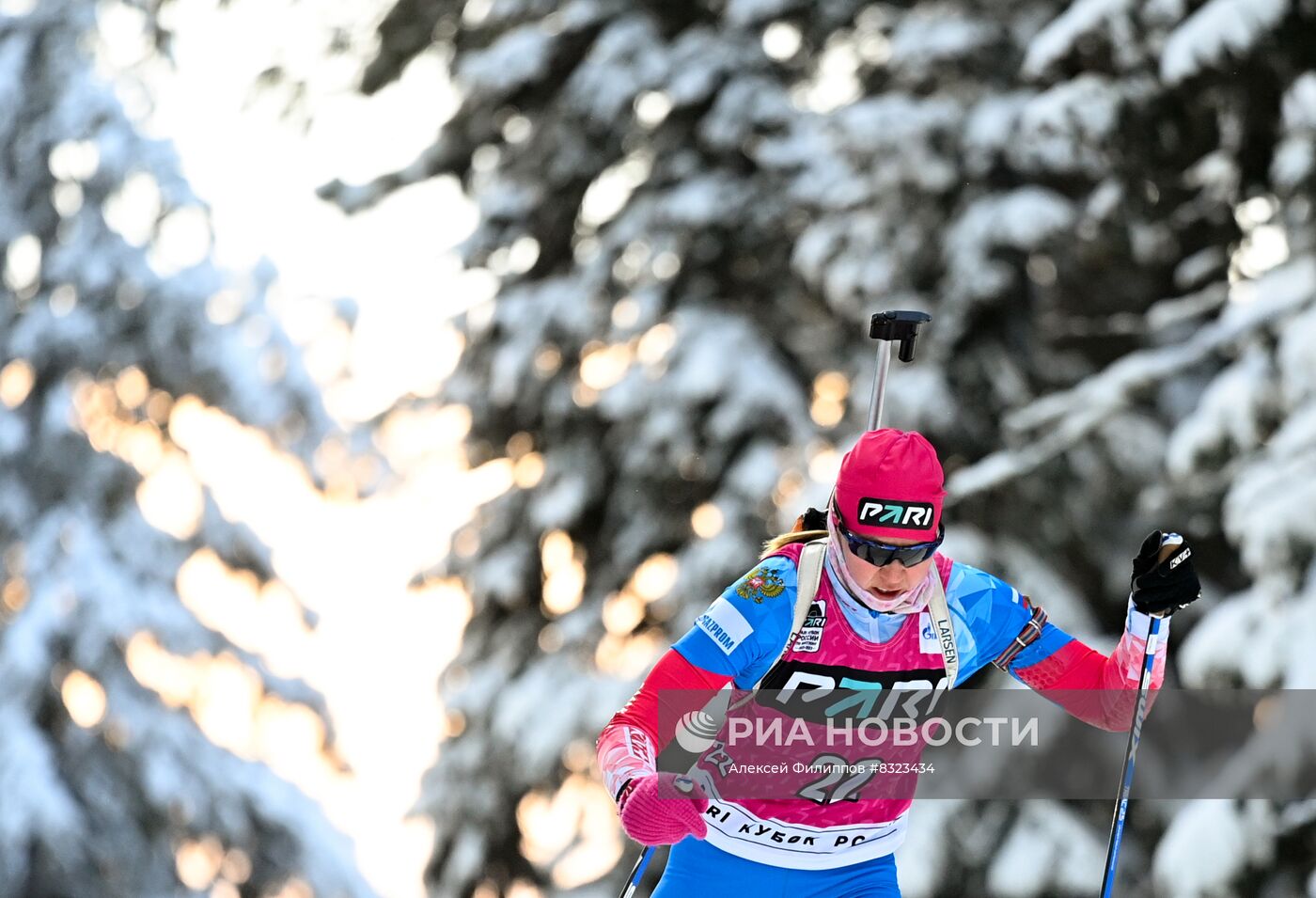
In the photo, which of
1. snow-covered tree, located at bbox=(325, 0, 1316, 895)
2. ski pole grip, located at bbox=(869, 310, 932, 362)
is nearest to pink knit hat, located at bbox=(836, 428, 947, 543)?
ski pole grip, located at bbox=(869, 310, 932, 362)

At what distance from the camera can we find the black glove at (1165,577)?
4066 mm

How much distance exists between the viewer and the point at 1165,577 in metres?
4.07

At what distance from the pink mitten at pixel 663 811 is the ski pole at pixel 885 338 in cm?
146

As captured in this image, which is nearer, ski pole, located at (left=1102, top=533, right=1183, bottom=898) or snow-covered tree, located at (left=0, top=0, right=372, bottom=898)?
ski pole, located at (left=1102, top=533, right=1183, bottom=898)

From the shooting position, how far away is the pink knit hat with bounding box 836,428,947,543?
3.93m

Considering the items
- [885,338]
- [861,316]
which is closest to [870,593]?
[885,338]

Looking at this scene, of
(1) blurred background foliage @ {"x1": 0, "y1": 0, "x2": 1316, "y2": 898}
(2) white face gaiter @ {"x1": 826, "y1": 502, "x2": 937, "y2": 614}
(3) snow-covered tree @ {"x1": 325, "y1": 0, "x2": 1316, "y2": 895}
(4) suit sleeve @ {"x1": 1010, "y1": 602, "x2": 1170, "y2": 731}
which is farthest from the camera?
(1) blurred background foliage @ {"x1": 0, "y1": 0, "x2": 1316, "y2": 898}

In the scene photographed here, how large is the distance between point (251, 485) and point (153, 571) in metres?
1.23

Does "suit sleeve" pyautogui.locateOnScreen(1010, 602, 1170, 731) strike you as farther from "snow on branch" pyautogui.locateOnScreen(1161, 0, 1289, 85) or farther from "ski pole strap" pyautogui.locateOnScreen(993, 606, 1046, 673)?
"snow on branch" pyautogui.locateOnScreen(1161, 0, 1289, 85)

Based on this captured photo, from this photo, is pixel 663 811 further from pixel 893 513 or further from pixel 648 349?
pixel 648 349

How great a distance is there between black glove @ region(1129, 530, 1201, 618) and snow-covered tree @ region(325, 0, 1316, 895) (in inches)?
141

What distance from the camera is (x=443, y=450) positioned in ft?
42.4

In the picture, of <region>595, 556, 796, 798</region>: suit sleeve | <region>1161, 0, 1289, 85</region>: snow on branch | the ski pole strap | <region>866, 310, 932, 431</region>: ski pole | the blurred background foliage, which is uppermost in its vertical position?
<region>595, 556, 796, 798</region>: suit sleeve

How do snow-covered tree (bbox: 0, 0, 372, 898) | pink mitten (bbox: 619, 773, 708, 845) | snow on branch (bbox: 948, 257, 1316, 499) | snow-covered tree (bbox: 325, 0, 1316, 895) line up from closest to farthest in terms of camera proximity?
pink mitten (bbox: 619, 773, 708, 845) → snow-covered tree (bbox: 325, 0, 1316, 895) → snow on branch (bbox: 948, 257, 1316, 499) → snow-covered tree (bbox: 0, 0, 372, 898)
